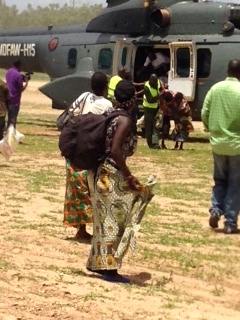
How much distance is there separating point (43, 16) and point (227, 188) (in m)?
118

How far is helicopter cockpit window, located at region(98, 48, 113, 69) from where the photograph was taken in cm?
1929

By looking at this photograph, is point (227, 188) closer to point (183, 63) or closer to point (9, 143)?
point (9, 143)

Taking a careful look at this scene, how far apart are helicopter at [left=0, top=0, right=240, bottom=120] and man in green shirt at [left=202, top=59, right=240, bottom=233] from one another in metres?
8.53

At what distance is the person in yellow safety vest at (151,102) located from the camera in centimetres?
1636

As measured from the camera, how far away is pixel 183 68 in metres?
18.0

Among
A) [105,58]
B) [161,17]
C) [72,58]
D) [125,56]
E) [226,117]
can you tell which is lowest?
[72,58]

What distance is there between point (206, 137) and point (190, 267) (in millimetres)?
12670

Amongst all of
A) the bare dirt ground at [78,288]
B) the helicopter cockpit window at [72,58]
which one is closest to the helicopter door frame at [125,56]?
the helicopter cockpit window at [72,58]

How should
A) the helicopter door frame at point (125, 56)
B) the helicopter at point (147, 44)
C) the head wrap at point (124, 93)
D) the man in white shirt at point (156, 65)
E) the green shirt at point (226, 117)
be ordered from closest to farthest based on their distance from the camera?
the head wrap at point (124, 93), the green shirt at point (226, 117), the helicopter at point (147, 44), the man in white shirt at point (156, 65), the helicopter door frame at point (125, 56)

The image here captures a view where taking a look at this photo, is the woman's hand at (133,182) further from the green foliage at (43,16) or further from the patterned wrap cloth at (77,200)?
the green foliage at (43,16)

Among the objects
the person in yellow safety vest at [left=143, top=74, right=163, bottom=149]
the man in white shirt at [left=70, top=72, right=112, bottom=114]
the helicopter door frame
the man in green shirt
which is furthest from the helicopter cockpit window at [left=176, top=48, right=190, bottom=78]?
the man in white shirt at [left=70, top=72, right=112, bottom=114]

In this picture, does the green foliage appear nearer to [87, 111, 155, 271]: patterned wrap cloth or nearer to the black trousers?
the black trousers

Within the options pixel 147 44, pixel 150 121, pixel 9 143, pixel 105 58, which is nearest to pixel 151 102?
pixel 150 121

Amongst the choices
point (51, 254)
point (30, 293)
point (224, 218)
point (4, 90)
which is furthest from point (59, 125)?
point (4, 90)
